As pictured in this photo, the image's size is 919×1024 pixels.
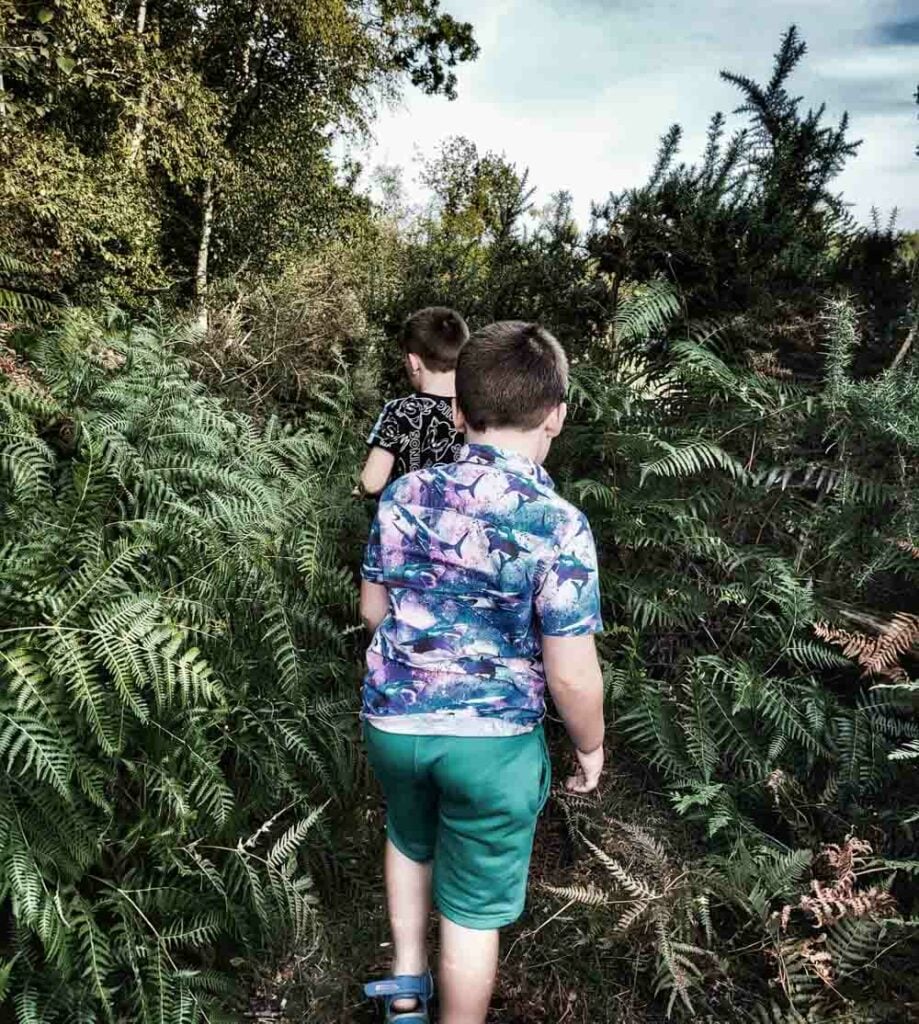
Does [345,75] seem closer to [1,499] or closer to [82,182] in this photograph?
[82,182]

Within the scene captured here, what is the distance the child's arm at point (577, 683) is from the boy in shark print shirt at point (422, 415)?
1.51 meters

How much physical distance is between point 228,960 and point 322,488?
1.93m

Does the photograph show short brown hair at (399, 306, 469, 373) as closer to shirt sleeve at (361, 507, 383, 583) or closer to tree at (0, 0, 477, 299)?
shirt sleeve at (361, 507, 383, 583)

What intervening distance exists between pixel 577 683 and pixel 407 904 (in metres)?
0.78

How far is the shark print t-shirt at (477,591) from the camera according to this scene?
150 centimetres

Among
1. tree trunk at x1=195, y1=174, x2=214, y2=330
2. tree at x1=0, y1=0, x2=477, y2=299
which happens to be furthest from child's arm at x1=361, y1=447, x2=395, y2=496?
tree trunk at x1=195, y1=174, x2=214, y2=330

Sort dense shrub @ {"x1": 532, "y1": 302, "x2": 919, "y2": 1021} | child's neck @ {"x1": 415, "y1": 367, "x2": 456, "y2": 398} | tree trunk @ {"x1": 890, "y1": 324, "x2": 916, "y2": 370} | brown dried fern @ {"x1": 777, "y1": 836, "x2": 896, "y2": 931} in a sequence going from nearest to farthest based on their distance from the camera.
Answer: brown dried fern @ {"x1": 777, "y1": 836, "x2": 896, "y2": 931}, dense shrub @ {"x1": 532, "y1": 302, "x2": 919, "y2": 1021}, tree trunk @ {"x1": 890, "y1": 324, "x2": 916, "y2": 370}, child's neck @ {"x1": 415, "y1": 367, "x2": 456, "y2": 398}

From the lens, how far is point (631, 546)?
116 inches

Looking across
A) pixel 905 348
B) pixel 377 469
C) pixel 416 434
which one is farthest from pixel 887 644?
pixel 377 469

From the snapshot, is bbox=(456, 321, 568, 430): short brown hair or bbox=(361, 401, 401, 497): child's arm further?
bbox=(361, 401, 401, 497): child's arm

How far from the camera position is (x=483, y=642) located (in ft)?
5.05

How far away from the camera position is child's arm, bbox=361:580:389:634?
5.67ft

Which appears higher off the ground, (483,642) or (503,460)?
(503,460)

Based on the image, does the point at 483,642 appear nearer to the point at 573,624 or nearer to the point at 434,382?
the point at 573,624
